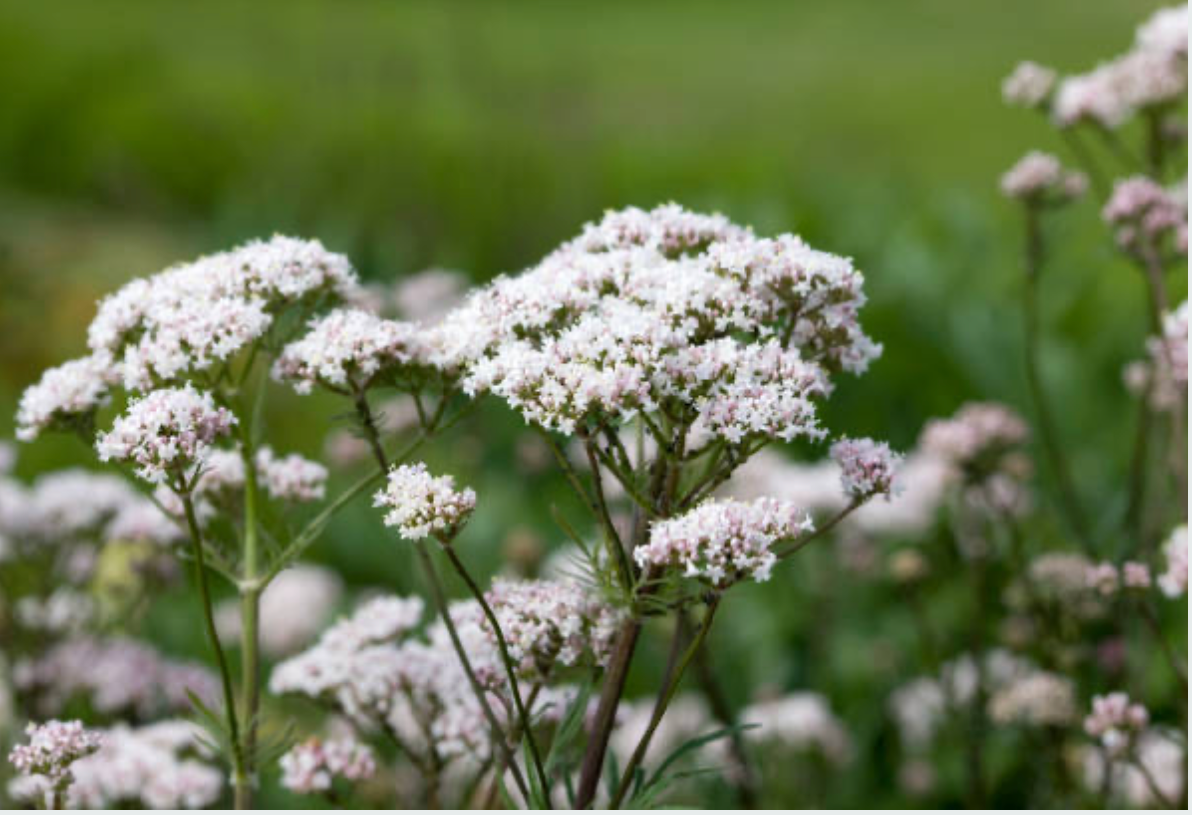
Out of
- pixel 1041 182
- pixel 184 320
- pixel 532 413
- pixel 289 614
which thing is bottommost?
pixel 532 413

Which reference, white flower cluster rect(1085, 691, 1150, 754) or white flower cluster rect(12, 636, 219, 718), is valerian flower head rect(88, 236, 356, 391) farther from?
white flower cluster rect(1085, 691, 1150, 754)

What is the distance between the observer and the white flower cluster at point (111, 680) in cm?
302

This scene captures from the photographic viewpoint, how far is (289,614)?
15.1 feet

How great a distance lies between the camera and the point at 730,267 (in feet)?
6.74

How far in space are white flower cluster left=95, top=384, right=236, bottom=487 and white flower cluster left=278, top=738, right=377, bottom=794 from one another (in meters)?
0.61

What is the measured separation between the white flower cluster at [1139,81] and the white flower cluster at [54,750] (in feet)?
8.26

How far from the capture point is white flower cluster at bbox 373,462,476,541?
6.28 ft

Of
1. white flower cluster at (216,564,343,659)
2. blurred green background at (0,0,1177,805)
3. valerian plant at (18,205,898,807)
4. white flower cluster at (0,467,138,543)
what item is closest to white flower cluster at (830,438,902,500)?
valerian plant at (18,205,898,807)

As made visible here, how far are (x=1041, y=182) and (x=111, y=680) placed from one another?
7.72 ft

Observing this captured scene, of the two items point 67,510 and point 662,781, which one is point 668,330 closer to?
point 662,781

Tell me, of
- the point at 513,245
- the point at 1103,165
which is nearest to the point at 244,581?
the point at 513,245

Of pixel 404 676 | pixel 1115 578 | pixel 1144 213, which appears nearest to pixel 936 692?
pixel 1115 578

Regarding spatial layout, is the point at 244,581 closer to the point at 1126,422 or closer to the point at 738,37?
the point at 1126,422

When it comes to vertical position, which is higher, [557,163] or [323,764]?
[557,163]
